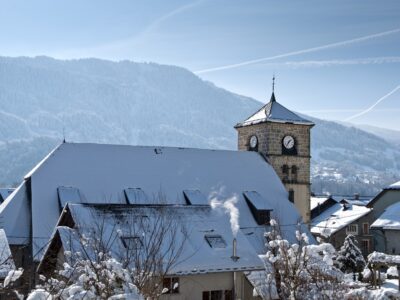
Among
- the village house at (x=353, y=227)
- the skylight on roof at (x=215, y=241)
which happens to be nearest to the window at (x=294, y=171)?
the village house at (x=353, y=227)

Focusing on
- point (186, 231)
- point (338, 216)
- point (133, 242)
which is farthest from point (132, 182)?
point (338, 216)

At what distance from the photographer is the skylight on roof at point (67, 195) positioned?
29609mm

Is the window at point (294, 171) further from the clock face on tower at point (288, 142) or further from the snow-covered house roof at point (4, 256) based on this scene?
the snow-covered house roof at point (4, 256)

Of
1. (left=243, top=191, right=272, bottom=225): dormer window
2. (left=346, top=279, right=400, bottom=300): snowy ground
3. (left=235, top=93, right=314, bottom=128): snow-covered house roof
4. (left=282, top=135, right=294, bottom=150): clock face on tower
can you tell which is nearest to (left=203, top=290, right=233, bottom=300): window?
(left=243, top=191, right=272, bottom=225): dormer window

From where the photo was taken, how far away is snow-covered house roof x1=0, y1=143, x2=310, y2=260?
1159 inches

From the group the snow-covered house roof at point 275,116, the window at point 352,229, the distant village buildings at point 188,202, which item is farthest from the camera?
the window at point 352,229

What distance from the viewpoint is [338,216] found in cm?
5653

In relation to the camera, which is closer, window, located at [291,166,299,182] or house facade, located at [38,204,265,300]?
house facade, located at [38,204,265,300]

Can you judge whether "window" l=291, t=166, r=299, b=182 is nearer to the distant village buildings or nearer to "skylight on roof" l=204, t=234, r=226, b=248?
the distant village buildings

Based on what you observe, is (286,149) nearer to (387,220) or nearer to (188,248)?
(387,220)

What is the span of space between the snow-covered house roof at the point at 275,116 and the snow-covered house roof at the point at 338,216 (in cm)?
1305

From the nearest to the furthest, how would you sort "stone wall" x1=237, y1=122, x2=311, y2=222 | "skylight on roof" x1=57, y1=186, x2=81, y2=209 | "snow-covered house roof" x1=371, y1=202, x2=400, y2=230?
"skylight on roof" x1=57, y1=186, x2=81, y2=209
"stone wall" x1=237, y1=122, x2=311, y2=222
"snow-covered house roof" x1=371, y1=202, x2=400, y2=230

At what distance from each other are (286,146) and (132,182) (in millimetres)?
13162

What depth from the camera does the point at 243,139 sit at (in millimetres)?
42562
